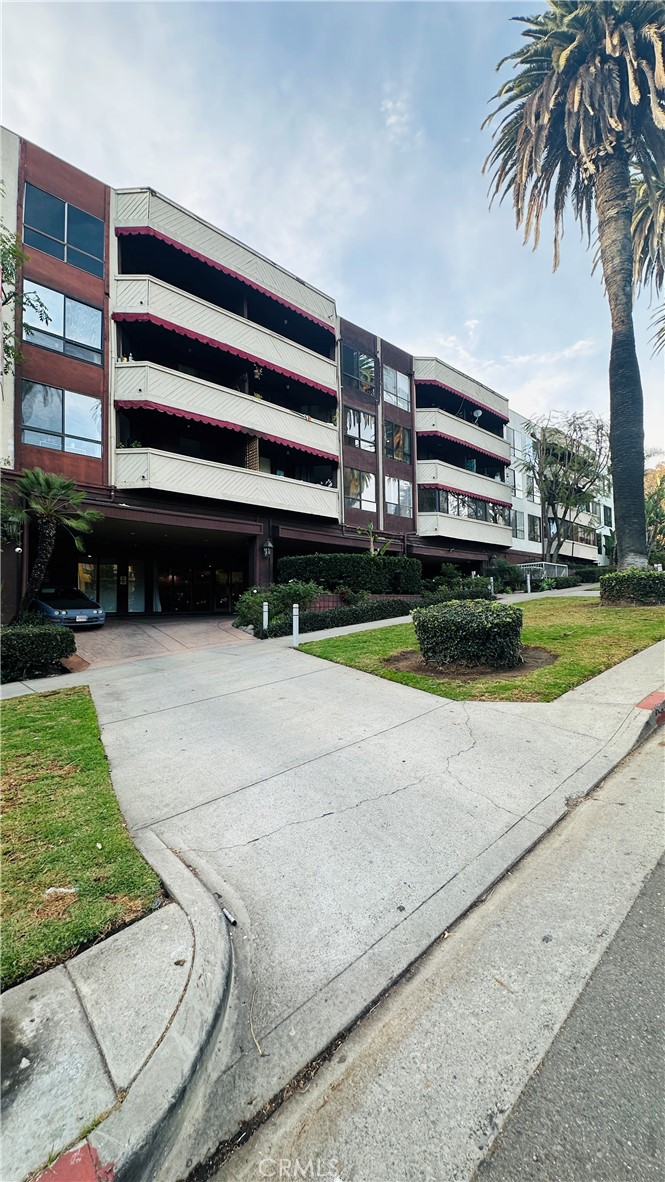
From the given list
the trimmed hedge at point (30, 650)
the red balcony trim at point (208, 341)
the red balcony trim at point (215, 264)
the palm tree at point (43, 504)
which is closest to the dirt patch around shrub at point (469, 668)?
the trimmed hedge at point (30, 650)

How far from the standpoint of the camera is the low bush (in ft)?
45.3

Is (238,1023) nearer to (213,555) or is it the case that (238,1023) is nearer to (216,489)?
(216,489)

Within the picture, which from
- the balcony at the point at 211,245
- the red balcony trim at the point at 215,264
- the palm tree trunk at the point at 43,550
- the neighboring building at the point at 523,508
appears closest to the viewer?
the palm tree trunk at the point at 43,550

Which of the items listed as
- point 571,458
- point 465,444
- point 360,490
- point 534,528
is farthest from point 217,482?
point 534,528

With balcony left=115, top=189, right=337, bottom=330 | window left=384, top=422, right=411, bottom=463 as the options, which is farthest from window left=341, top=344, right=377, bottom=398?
balcony left=115, top=189, right=337, bottom=330

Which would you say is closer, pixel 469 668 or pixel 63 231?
pixel 469 668

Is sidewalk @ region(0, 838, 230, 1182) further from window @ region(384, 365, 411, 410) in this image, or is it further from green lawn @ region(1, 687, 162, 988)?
window @ region(384, 365, 411, 410)

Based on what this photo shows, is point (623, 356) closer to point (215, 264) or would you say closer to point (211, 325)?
point (211, 325)

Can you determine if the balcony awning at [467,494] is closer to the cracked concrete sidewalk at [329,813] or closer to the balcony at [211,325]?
the balcony at [211,325]

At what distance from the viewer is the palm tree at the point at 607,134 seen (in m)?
12.5

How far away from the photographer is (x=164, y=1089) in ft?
5.15

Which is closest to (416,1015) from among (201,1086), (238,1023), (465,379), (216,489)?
(238,1023)

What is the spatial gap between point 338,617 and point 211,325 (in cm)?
1057

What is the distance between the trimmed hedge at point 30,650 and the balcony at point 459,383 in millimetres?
22105
